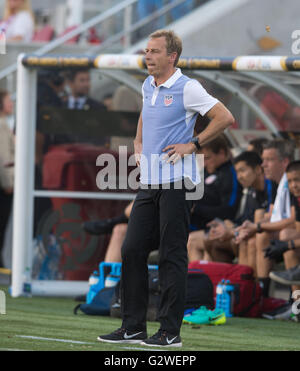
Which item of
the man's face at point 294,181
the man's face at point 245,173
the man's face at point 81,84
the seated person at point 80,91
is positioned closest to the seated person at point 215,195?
the man's face at point 245,173

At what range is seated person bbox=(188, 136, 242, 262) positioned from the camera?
10.3 meters

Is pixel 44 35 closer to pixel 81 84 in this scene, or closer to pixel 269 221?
pixel 81 84

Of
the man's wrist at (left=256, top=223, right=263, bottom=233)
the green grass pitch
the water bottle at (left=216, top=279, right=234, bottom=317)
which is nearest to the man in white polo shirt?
the green grass pitch

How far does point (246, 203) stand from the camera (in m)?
10.4

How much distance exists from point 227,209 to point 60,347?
4.50 metres

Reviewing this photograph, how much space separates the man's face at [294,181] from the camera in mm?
9305

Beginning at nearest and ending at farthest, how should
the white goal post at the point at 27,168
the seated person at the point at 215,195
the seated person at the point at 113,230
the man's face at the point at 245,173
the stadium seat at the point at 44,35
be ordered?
the man's face at the point at 245,173 < the seated person at the point at 215,195 < the white goal post at the point at 27,168 < the seated person at the point at 113,230 < the stadium seat at the point at 44,35

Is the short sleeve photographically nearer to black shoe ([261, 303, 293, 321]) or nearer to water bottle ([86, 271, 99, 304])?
black shoe ([261, 303, 293, 321])

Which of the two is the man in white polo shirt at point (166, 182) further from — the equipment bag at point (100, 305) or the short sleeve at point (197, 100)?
the equipment bag at point (100, 305)

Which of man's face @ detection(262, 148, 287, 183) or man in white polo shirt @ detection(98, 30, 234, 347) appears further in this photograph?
man's face @ detection(262, 148, 287, 183)

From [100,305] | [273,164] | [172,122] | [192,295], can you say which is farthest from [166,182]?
[273,164]

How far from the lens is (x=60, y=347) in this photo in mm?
6230

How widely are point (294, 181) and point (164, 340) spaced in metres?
3.27

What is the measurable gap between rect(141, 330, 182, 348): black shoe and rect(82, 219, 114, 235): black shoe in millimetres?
4425
